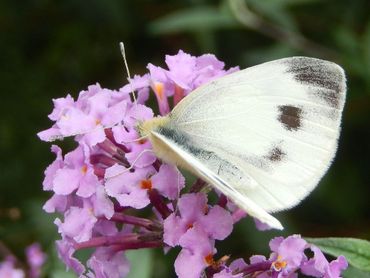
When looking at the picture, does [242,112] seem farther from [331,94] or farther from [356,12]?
[356,12]

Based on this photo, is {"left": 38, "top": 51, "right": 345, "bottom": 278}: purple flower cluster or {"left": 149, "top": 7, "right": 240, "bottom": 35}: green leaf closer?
{"left": 38, "top": 51, "right": 345, "bottom": 278}: purple flower cluster

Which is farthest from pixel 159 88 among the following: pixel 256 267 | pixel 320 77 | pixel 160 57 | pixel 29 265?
pixel 160 57

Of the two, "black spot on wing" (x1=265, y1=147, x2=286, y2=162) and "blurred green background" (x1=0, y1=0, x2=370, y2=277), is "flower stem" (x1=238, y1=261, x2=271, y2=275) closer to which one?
"black spot on wing" (x1=265, y1=147, x2=286, y2=162)

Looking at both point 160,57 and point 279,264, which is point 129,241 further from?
point 160,57

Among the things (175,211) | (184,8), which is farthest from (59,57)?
(175,211)

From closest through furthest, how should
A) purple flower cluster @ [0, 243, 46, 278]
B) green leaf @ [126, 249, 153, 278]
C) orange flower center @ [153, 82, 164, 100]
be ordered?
orange flower center @ [153, 82, 164, 100], green leaf @ [126, 249, 153, 278], purple flower cluster @ [0, 243, 46, 278]

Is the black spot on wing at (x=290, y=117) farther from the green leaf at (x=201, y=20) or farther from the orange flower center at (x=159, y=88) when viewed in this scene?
the green leaf at (x=201, y=20)

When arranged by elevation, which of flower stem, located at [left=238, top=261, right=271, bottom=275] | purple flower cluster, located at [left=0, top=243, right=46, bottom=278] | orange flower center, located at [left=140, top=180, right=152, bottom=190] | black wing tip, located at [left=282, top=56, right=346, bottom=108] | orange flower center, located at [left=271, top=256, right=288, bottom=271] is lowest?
purple flower cluster, located at [left=0, top=243, right=46, bottom=278]

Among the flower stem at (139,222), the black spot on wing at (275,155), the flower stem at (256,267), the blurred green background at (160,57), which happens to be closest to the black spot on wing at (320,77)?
the black spot on wing at (275,155)

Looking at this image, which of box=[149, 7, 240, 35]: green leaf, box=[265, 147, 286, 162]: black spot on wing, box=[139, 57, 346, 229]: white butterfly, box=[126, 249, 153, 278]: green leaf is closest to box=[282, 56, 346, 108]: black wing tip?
box=[139, 57, 346, 229]: white butterfly
